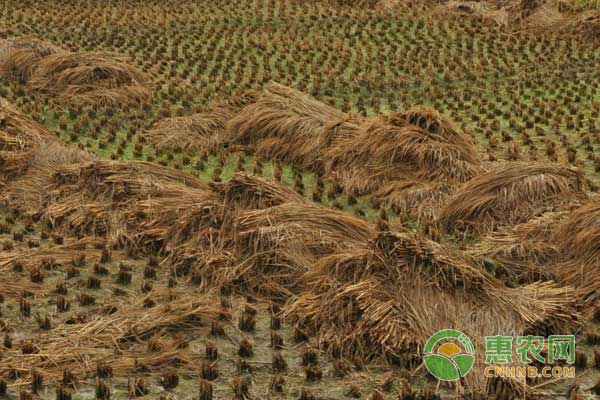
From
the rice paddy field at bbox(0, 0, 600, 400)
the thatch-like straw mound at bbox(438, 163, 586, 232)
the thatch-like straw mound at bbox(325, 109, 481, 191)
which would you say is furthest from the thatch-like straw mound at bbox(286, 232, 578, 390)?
the thatch-like straw mound at bbox(325, 109, 481, 191)

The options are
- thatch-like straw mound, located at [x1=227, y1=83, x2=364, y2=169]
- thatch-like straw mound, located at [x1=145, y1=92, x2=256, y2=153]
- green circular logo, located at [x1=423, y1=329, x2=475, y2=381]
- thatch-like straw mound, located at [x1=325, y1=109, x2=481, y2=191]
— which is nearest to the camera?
green circular logo, located at [x1=423, y1=329, x2=475, y2=381]

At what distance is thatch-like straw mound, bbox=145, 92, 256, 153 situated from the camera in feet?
37.7

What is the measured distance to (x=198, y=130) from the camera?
11.8 meters

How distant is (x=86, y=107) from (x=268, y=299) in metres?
7.21

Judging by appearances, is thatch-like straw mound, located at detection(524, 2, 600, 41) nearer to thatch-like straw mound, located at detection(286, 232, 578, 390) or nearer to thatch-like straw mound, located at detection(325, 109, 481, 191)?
thatch-like straw mound, located at detection(325, 109, 481, 191)

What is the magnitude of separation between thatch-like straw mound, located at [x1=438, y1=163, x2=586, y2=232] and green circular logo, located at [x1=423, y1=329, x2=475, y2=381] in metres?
2.47

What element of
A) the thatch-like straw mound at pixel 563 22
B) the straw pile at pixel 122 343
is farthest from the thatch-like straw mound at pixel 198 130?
the thatch-like straw mound at pixel 563 22

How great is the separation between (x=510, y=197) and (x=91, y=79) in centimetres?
786

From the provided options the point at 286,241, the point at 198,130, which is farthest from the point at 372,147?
the point at 286,241

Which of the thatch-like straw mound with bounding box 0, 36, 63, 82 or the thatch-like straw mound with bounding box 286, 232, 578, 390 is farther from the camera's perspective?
the thatch-like straw mound with bounding box 0, 36, 63, 82

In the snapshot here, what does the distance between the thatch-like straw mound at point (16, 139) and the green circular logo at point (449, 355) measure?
559 centimetres

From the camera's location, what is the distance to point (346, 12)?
2153cm

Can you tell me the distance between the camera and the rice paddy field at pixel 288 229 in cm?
595

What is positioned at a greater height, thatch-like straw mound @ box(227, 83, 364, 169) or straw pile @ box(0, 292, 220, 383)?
thatch-like straw mound @ box(227, 83, 364, 169)
